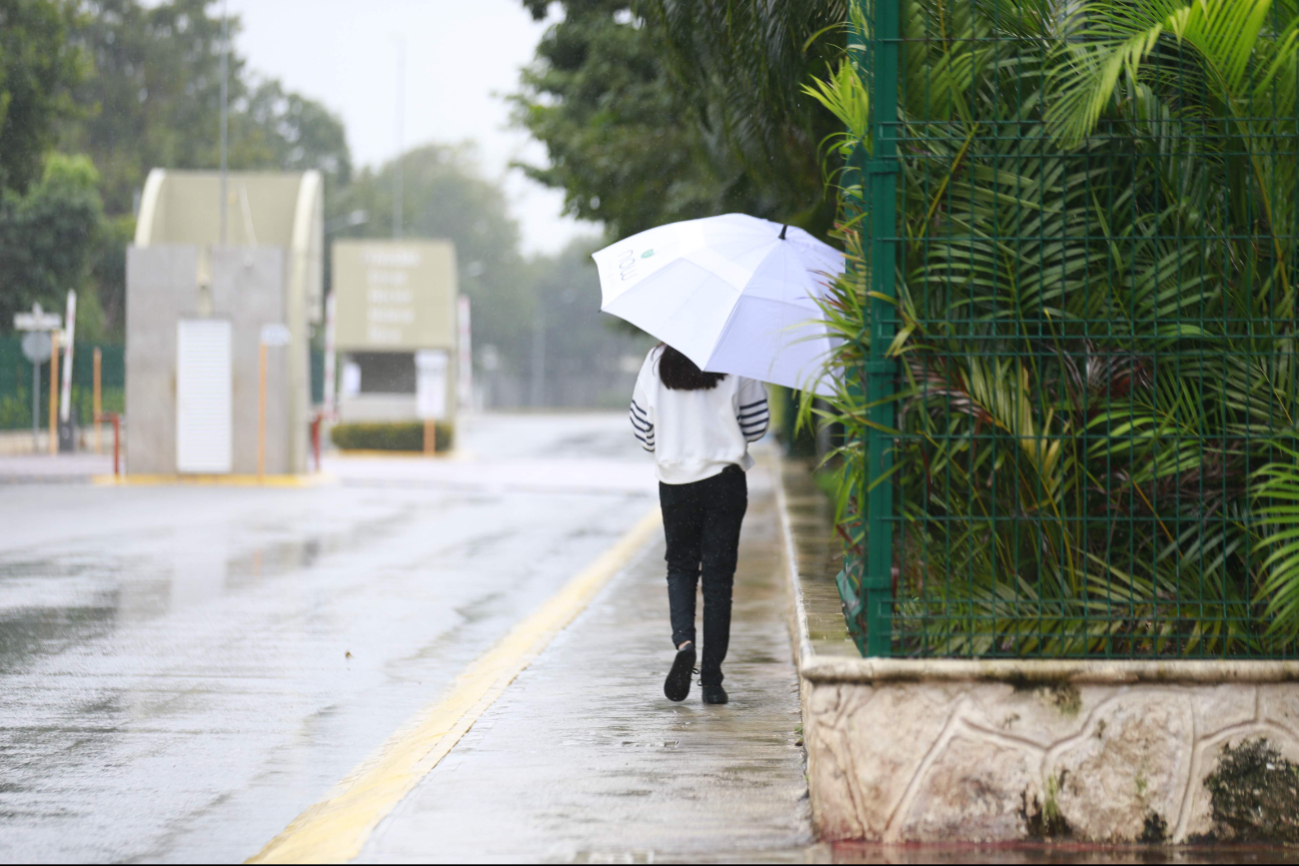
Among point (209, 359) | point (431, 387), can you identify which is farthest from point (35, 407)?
point (209, 359)

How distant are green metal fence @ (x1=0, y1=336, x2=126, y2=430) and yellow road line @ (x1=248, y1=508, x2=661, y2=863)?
1025 inches

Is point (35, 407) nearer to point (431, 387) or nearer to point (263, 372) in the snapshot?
point (431, 387)

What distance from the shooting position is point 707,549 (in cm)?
609

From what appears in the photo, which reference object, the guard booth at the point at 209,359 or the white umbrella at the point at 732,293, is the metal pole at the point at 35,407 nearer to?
the guard booth at the point at 209,359

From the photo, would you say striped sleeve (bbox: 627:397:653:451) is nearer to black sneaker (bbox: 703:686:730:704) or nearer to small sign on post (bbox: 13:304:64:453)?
black sneaker (bbox: 703:686:730:704)

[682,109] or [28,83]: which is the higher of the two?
[28,83]

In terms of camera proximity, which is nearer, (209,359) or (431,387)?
(209,359)

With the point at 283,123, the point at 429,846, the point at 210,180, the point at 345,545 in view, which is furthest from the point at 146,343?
the point at 283,123

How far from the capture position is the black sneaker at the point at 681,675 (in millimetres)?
6137

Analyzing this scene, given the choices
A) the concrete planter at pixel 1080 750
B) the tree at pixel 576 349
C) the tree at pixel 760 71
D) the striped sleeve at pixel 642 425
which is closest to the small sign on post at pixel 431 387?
the tree at pixel 760 71

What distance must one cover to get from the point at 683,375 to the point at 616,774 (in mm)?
1790

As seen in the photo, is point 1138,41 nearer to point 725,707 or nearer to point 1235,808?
point 1235,808

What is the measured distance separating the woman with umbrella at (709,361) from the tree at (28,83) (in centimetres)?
2267

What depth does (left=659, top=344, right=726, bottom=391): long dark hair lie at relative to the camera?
5.98m
